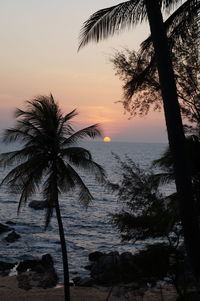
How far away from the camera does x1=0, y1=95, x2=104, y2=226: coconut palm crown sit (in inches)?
660

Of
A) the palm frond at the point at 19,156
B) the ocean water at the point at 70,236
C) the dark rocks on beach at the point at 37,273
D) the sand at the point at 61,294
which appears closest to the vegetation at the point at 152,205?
the palm frond at the point at 19,156

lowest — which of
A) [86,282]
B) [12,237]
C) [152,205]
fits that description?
[86,282]

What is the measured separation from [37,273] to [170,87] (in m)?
24.9

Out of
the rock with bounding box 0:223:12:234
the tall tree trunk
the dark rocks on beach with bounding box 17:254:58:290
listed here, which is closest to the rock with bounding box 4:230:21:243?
the rock with bounding box 0:223:12:234

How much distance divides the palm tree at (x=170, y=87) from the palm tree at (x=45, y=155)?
8.71 metres

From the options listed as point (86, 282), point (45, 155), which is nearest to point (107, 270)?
point (86, 282)

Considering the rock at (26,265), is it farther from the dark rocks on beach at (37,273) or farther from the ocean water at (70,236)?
the ocean water at (70,236)

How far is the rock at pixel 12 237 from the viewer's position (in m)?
39.7

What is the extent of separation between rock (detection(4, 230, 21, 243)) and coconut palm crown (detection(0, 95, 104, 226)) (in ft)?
80.4

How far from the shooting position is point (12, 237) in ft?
132

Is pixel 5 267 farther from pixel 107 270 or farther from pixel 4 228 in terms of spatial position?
pixel 4 228

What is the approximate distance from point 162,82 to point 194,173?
672cm

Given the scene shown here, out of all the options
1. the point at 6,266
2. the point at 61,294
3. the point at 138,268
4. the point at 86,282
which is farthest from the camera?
the point at 6,266

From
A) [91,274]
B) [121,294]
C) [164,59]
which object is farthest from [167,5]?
[91,274]
